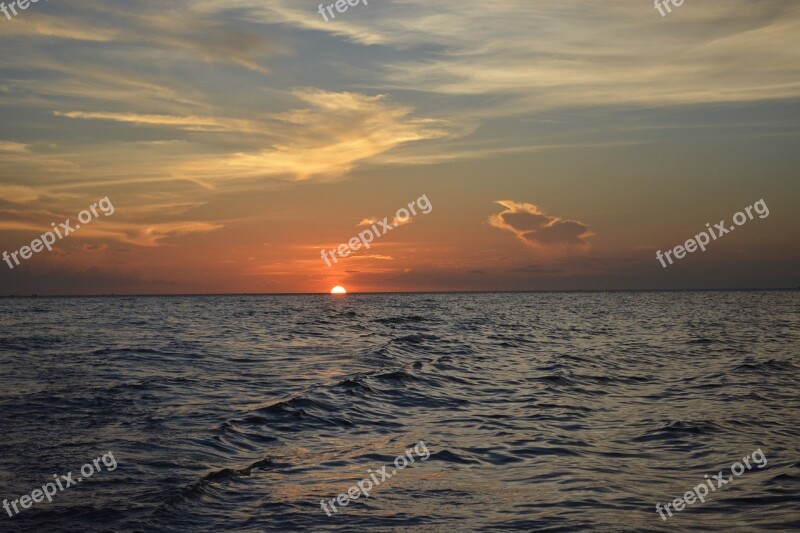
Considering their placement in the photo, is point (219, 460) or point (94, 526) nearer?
point (94, 526)

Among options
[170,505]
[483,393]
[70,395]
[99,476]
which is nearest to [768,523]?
[170,505]

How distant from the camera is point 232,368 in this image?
107 ft

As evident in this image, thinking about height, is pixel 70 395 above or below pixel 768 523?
above

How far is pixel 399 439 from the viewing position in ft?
58.6

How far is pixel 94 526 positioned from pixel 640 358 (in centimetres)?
3178

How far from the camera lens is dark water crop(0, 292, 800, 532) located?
1171 cm

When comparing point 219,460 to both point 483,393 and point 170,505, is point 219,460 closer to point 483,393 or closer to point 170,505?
point 170,505

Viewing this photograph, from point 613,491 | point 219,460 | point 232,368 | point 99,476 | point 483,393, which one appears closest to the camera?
point 613,491

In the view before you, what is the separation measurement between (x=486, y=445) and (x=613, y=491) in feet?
15.1

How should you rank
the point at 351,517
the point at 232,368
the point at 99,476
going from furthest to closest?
the point at 232,368, the point at 99,476, the point at 351,517

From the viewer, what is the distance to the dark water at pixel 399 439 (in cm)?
1171

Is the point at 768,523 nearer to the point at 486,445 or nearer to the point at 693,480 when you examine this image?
the point at 693,480

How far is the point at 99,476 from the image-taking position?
1389 centimetres

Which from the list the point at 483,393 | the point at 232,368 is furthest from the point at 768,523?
the point at 232,368
